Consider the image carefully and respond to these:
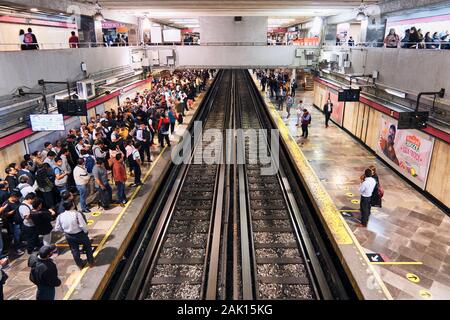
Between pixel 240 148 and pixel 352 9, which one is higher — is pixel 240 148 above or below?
below

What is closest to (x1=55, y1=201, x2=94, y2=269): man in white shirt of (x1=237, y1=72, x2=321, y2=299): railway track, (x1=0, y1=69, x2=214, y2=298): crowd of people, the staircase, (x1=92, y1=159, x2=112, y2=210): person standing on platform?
(x1=0, y1=69, x2=214, y2=298): crowd of people

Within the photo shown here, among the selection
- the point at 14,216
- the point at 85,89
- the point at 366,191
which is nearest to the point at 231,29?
the point at 85,89

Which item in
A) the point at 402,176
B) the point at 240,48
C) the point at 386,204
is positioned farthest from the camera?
the point at 240,48

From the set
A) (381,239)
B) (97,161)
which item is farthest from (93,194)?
(381,239)

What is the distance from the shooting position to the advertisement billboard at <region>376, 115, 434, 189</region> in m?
9.66

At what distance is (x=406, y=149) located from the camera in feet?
35.2

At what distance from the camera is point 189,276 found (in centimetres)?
690

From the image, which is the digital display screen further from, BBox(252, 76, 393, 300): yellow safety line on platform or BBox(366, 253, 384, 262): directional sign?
BBox(366, 253, 384, 262): directional sign

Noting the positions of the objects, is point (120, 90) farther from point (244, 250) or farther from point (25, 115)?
point (244, 250)

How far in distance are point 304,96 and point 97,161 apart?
23.0 meters

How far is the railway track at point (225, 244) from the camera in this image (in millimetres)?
6539

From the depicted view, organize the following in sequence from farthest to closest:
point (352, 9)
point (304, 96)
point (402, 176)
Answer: point (304, 96), point (352, 9), point (402, 176)

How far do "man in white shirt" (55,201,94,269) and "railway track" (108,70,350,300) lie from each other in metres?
0.96

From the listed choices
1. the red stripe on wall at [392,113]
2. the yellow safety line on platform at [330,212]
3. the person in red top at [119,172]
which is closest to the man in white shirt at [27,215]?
the person in red top at [119,172]
